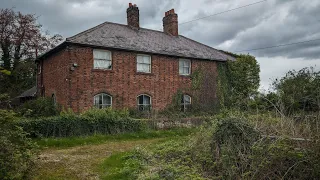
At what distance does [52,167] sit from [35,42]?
29525 mm

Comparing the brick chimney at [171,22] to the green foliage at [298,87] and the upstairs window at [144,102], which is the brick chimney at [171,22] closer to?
the upstairs window at [144,102]

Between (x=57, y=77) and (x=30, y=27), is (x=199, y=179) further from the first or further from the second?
(x=30, y=27)

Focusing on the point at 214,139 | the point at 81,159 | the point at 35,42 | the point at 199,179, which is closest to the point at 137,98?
the point at 81,159

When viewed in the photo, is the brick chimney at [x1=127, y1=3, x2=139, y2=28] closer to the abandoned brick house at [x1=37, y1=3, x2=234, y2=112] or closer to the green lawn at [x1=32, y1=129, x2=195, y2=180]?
the abandoned brick house at [x1=37, y1=3, x2=234, y2=112]

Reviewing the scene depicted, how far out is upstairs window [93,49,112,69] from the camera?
18.1m

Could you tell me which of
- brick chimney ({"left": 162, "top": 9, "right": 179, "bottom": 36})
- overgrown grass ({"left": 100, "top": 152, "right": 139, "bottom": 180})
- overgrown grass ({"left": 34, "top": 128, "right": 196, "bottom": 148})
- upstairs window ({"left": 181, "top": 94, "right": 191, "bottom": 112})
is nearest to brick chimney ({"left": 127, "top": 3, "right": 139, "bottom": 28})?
brick chimney ({"left": 162, "top": 9, "right": 179, "bottom": 36})

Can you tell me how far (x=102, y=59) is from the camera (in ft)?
59.9

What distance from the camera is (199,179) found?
199 inches

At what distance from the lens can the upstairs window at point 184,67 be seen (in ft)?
72.6

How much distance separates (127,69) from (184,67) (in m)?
5.24

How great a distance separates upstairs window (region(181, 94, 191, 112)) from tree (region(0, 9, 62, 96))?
753 inches

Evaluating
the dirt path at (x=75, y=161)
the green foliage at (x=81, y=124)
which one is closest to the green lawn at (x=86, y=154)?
the dirt path at (x=75, y=161)

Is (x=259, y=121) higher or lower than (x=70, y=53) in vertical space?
lower

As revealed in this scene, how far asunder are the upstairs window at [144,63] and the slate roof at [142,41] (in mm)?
583
